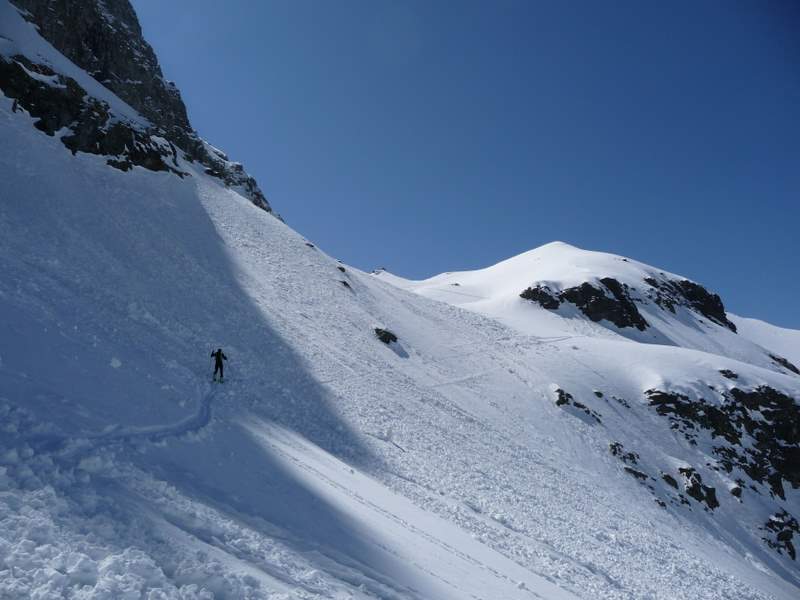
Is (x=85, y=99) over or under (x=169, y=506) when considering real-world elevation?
over

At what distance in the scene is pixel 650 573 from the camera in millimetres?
21047

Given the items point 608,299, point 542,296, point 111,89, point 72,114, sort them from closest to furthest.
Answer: point 72,114 → point 111,89 → point 542,296 → point 608,299

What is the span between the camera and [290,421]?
18.3m

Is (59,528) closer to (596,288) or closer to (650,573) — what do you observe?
(650,573)

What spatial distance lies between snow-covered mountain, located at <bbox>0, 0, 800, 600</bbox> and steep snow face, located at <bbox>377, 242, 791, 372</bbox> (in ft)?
32.6

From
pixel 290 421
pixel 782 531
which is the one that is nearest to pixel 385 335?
pixel 290 421

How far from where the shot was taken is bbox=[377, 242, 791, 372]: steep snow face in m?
74.2

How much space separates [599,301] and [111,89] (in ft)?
247

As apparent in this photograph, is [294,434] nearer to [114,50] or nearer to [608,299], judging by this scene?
[114,50]

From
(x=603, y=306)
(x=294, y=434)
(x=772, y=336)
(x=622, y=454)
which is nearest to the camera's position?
(x=294, y=434)

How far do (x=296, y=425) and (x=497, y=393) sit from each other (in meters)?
23.9

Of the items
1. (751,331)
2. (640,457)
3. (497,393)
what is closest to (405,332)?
(497,393)

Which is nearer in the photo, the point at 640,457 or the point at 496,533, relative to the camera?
the point at 496,533

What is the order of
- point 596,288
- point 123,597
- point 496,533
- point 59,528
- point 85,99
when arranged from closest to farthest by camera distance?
point 123,597, point 59,528, point 496,533, point 85,99, point 596,288
